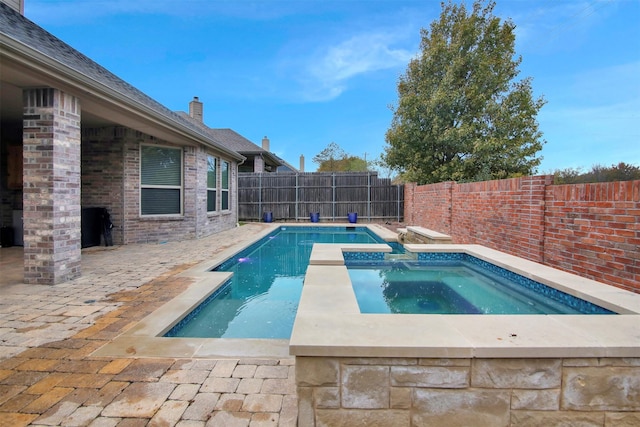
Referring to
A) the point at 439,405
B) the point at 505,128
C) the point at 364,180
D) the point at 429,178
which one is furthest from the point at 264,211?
the point at 439,405

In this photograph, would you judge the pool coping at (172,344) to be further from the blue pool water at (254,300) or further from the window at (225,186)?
the window at (225,186)

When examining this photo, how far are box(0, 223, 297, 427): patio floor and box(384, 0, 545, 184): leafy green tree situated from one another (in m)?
10.8

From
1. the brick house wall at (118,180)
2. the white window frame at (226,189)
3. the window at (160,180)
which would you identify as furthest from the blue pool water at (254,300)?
the white window frame at (226,189)

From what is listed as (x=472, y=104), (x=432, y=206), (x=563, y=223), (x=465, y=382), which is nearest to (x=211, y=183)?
(x=432, y=206)

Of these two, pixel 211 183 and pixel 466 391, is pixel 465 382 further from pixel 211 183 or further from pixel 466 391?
pixel 211 183

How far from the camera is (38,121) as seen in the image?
384cm

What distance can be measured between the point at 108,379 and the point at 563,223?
479 centimetres

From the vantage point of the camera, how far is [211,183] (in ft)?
30.5

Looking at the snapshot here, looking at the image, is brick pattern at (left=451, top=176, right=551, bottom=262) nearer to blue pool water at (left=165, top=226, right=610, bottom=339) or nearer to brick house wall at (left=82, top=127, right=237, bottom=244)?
blue pool water at (left=165, top=226, right=610, bottom=339)

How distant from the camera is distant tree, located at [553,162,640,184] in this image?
9242 mm

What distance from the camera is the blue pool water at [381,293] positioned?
321cm

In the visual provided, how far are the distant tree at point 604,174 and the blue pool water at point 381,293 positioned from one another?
20.3 ft

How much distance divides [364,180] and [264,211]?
15.3 feet

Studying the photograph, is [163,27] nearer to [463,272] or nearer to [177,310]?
[177,310]
